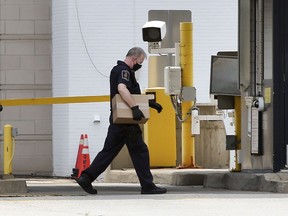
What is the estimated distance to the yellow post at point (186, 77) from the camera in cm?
2103

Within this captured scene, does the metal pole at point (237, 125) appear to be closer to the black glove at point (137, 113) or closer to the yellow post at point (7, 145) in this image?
the black glove at point (137, 113)

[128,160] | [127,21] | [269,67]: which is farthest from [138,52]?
[127,21]

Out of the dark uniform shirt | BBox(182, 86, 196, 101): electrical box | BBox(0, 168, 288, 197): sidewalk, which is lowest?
BBox(0, 168, 288, 197): sidewalk

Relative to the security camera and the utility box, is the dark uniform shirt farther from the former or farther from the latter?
the utility box

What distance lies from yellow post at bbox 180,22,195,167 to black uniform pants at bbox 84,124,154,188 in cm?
550

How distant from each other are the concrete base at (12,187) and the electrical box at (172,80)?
557cm

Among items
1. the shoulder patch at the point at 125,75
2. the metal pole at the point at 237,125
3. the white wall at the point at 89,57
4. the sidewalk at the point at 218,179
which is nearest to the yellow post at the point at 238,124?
the metal pole at the point at 237,125

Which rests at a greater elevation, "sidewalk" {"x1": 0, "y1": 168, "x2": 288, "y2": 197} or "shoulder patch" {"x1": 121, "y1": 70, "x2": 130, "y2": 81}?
"shoulder patch" {"x1": 121, "y1": 70, "x2": 130, "y2": 81}

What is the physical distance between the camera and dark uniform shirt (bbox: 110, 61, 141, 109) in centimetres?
1531

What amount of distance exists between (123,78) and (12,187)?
175cm

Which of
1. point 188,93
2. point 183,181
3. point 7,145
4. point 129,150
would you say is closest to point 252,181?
point 129,150

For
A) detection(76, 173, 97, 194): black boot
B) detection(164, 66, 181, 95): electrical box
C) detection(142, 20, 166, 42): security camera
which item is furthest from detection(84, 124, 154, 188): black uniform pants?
detection(164, 66, 181, 95): electrical box

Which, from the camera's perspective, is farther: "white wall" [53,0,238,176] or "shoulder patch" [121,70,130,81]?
"white wall" [53,0,238,176]

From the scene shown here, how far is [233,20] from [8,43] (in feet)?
16.8
